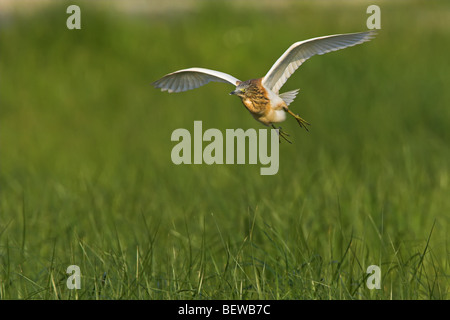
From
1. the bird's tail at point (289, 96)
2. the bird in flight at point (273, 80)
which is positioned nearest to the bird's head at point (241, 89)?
the bird in flight at point (273, 80)

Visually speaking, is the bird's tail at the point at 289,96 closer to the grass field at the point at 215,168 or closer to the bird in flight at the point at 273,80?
the bird in flight at the point at 273,80

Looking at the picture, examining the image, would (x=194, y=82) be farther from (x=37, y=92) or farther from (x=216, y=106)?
(x=37, y=92)

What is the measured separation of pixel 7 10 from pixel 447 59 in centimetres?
813

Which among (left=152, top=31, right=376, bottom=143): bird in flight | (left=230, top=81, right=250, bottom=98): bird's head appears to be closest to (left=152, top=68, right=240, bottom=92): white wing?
(left=152, top=31, right=376, bottom=143): bird in flight

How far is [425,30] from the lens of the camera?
10.6 m

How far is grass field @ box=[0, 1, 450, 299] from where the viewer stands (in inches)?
127

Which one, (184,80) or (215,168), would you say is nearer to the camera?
(184,80)

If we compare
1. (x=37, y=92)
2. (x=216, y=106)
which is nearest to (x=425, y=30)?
(x=216, y=106)

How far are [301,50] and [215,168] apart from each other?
154 inches

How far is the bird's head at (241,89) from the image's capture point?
63.6 inches

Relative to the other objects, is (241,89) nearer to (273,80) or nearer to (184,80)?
(273,80)

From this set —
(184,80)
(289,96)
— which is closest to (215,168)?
(184,80)

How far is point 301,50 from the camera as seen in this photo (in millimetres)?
1844

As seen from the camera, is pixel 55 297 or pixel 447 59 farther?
pixel 447 59
